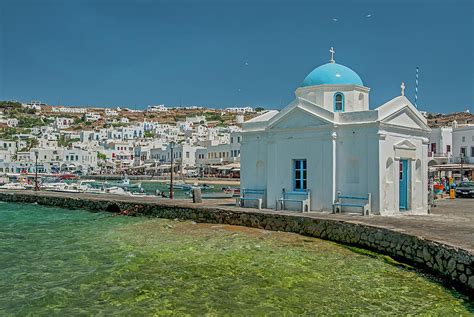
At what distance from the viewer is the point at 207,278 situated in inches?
453

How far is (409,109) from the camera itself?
774 inches

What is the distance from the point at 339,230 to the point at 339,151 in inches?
170

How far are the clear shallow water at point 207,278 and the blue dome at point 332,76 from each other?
807 cm

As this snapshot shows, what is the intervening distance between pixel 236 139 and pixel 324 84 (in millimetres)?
63391

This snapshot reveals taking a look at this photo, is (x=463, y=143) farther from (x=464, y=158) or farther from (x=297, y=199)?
(x=297, y=199)

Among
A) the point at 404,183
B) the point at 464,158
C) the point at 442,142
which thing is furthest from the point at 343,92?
the point at 442,142

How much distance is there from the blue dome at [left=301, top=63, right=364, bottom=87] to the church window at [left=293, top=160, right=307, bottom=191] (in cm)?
414

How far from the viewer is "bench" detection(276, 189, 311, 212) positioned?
19.4 metres

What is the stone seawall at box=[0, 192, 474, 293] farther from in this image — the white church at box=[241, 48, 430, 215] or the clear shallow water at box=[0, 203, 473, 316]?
the white church at box=[241, 48, 430, 215]

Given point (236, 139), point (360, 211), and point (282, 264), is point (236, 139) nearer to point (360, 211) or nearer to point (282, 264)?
point (360, 211)

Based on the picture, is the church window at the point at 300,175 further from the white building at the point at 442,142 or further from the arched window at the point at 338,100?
the white building at the point at 442,142

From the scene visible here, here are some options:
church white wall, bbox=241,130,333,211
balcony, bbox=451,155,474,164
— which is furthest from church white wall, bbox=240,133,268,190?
balcony, bbox=451,155,474,164

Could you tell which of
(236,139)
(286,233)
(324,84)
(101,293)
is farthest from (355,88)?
(236,139)

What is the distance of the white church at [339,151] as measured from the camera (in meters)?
18.2
